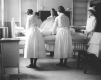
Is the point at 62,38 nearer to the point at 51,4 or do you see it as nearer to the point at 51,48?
the point at 51,48

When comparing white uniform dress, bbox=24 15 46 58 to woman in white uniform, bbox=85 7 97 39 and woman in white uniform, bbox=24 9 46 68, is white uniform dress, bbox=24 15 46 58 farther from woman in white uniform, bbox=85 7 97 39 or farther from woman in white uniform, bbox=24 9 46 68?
woman in white uniform, bbox=85 7 97 39

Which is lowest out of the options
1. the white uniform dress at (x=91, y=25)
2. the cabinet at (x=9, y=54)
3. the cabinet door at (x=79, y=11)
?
the cabinet at (x=9, y=54)

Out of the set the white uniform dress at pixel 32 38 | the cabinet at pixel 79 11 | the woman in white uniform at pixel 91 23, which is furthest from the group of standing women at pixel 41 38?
the cabinet at pixel 79 11

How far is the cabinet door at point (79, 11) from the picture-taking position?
952 centimetres

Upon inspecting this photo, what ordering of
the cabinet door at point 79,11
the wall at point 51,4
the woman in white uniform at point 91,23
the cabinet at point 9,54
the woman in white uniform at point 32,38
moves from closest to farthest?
the cabinet at point 9,54
the woman in white uniform at point 32,38
the woman in white uniform at point 91,23
the wall at point 51,4
the cabinet door at point 79,11

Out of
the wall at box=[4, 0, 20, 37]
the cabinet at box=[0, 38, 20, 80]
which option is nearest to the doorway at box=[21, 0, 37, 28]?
the wall at box=[4, 0, 20, 37]

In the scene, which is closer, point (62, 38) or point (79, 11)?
point (62, 38)

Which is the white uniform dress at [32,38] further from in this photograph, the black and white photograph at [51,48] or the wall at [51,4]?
the wall at [51,4]

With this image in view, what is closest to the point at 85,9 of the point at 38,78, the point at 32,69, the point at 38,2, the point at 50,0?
the point at 50,0

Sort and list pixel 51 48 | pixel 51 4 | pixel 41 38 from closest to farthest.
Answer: pixel 41 38, pixel 51 48, pixel 51 4

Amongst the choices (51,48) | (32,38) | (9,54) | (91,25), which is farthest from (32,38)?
(91,25)

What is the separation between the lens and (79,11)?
9.51 m

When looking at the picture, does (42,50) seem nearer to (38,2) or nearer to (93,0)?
(38,2)

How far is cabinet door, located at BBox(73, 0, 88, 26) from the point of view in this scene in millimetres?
9516
